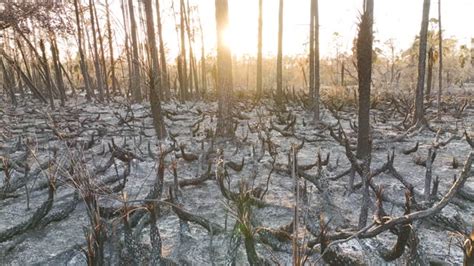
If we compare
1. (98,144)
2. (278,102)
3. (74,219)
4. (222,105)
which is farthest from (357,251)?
(278,102)

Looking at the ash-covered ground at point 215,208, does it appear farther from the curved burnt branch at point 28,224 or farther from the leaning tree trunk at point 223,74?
the leaning tree trunk at point 223,74

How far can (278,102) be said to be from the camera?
12172 millimetres

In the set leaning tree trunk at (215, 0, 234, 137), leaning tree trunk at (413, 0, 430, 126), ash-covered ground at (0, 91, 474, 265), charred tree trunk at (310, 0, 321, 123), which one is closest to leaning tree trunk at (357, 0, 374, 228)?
ash-covered ground at (0, 91, 474, 265)

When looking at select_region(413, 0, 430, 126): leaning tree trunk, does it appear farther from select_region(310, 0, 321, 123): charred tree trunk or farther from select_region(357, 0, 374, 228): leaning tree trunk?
select_region(357, 0, 374, 228): leaning tree trunk

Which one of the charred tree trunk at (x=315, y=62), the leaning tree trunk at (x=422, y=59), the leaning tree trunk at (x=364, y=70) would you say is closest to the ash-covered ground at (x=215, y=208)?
the leaning tree trunk at (x=364, y=70)

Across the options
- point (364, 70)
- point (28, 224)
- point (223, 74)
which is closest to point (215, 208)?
point (28, 224)

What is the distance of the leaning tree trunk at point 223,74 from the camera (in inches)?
267

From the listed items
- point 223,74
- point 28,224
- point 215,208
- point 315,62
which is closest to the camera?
point 28,224

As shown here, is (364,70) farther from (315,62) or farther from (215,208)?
(315,62)

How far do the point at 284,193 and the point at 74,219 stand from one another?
6.76 feet

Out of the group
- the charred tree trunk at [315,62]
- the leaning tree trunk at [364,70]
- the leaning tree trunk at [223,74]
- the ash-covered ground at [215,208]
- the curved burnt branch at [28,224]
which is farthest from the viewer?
the charred tree trunk at [315,62]

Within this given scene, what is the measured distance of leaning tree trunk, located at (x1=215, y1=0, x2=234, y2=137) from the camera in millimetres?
6777

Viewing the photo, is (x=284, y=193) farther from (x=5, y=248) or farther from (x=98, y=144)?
(x=98, y=144)

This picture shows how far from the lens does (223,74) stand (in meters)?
6.87
